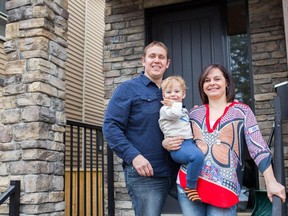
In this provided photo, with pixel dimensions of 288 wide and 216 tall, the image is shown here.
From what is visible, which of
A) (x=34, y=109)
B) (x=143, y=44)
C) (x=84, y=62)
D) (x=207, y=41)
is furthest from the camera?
(x=84, y=62)

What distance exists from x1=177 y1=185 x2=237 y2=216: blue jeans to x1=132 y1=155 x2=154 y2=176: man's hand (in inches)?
7.4

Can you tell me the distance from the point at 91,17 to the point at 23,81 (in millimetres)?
6211

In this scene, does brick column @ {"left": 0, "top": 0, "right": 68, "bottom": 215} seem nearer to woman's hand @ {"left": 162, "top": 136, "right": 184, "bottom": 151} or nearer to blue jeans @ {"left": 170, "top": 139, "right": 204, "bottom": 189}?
woman's hand @ {"left": 162, "top": 136, "right": 184, "bottom": 151}

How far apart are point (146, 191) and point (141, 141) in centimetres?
28

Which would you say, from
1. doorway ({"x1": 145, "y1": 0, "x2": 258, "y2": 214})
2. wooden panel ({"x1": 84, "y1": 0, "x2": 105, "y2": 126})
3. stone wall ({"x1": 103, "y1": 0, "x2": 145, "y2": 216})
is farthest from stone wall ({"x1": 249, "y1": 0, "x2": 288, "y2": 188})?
wooden panel ({"x1": 84, "y1": 0, "x2": 105, "y2": 126})

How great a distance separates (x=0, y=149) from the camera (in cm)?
315

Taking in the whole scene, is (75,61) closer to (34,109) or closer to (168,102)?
(34,109)

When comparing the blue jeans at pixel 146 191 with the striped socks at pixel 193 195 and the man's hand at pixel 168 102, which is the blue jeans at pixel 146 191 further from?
the man's hand at pixel 168 102

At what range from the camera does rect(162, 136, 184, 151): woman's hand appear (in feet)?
6.18

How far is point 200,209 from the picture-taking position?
1.82m

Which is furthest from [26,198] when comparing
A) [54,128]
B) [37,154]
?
[54,128]

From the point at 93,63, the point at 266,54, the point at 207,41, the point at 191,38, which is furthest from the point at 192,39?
the point at 93,63

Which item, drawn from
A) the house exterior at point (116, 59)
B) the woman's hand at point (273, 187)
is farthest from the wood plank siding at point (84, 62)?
the woman's hand at point (273, 187)

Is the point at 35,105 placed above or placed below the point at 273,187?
above
